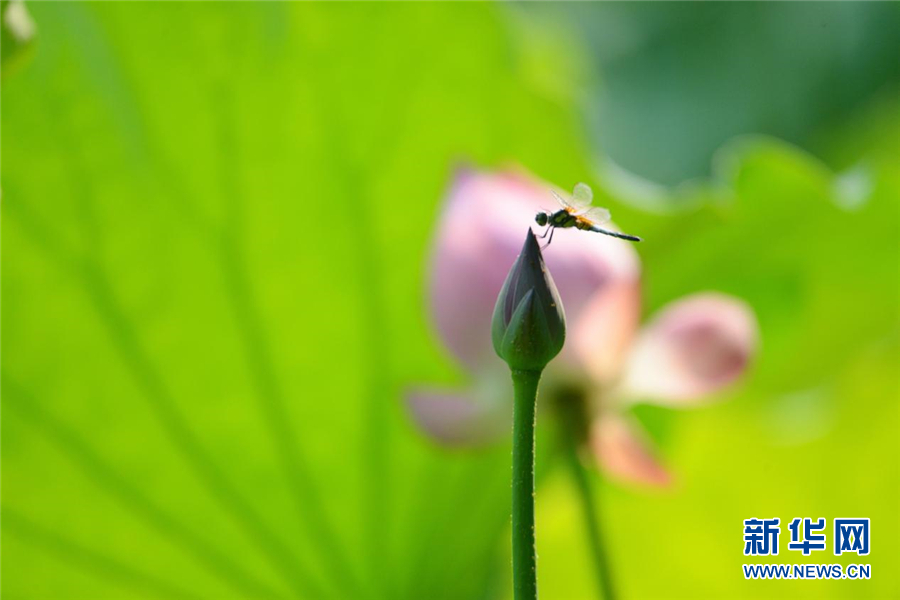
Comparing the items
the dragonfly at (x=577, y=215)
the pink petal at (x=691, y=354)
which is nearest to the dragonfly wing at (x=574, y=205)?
the dragonfly at (x=577, y=215)

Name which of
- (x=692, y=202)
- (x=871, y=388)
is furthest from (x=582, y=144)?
(x=871, y=388)

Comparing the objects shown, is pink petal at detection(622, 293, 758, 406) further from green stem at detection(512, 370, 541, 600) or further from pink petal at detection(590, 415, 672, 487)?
green stem at detection(512, 370, 541, 600)

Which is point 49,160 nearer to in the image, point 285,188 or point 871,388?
point 285,188

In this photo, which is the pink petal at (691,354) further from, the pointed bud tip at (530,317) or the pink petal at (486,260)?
the pointed bud tip at (530,317)

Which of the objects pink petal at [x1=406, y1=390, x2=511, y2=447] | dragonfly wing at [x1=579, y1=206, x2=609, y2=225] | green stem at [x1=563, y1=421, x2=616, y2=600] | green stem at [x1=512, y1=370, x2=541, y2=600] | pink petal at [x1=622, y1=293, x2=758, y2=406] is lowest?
green stem at [x1=512, y1=370, x2=541, y2=600]

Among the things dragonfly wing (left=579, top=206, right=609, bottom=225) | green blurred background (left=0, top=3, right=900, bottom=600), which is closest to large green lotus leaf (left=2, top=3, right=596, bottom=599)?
green blurred background (left=0, top=3, right=900, bottom=600)

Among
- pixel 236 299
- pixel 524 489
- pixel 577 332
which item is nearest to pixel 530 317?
pixel 524 489

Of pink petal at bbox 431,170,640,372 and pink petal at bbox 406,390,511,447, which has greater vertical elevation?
pink petal at bbox 431,170,640,372
